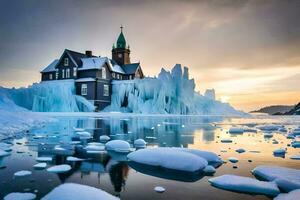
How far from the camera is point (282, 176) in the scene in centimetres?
612

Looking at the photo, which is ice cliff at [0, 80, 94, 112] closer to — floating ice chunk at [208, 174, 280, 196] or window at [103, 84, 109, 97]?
window at [103, 84, 109, 97]

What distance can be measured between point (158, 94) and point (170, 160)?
133ft

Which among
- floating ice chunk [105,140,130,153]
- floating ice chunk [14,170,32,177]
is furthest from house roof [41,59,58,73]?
floating ice chunk [14,170,32,177]

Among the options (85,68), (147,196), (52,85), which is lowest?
(147,196)

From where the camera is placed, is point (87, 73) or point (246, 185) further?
point (87, 73)

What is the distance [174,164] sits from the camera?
7.35m

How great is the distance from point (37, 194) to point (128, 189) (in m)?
1.78

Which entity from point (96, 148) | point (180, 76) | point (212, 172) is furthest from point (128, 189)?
point (180, 76)

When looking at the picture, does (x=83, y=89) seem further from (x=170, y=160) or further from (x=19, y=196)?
(x=19, y=196)

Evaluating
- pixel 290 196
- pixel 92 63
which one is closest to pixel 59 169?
pixel 290 196

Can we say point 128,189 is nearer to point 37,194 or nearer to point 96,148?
point 37,194

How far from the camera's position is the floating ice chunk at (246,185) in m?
5.38

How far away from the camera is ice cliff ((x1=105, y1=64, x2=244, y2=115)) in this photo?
45.7m

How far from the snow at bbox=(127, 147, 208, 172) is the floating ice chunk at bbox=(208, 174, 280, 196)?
111cm
